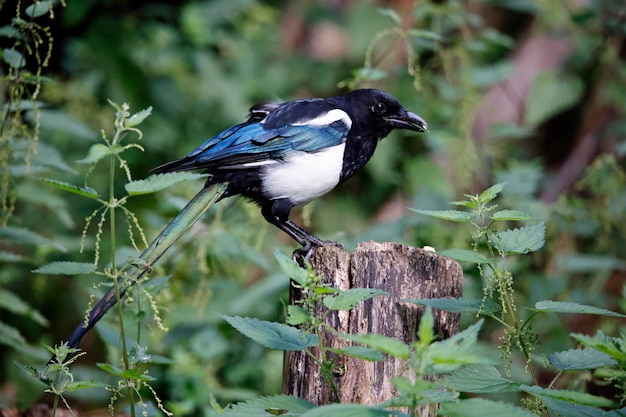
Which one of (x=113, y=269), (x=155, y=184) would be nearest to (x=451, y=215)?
(x=155, y=184)

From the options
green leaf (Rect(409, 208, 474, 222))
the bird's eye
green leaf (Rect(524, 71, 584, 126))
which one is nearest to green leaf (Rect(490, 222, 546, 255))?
green leaf (Rect(409, 208, 474, 222))

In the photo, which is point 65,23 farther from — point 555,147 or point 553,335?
point 555,147

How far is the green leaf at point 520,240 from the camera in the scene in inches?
87.2

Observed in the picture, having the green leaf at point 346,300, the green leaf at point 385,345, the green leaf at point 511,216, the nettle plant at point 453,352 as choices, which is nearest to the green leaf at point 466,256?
the nettle plant at point 453,352

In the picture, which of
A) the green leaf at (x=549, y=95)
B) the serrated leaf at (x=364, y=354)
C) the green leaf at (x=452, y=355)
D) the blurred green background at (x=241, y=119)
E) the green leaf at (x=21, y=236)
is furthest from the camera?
the green leaf at (x=549, y=95)

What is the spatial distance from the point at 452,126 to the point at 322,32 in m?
2.62

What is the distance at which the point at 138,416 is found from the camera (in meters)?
2.75

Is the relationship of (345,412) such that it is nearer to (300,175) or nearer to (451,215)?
(451,215)

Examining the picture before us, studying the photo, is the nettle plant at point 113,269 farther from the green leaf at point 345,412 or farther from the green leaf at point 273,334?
the green leaf at point 345,412

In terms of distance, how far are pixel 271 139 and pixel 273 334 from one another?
4.27ft

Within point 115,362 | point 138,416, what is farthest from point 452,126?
point 138,416

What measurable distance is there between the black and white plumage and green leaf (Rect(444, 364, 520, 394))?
1056 mm

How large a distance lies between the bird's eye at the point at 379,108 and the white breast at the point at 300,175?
33cm

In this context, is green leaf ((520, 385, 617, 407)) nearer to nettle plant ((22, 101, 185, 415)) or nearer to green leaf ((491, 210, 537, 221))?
green leaf ((491, 210, 537, 221))
